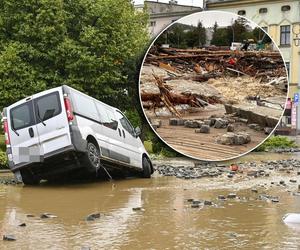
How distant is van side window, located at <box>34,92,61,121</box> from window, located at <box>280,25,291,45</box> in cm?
5188

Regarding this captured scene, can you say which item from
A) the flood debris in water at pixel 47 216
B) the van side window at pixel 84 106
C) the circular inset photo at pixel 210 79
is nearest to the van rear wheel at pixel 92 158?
the van side window at pixel 84 106

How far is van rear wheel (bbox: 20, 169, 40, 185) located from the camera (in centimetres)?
1436

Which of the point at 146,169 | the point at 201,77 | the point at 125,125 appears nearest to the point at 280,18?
the point at 146,169

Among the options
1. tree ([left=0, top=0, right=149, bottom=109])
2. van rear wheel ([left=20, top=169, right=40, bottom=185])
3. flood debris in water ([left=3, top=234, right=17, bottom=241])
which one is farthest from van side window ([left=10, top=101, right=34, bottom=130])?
tree ([left=0, top=0, right=149, bottom=109])

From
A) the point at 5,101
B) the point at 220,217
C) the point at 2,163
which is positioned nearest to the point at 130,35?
the point at 5,101

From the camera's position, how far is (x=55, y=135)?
13.2 meters

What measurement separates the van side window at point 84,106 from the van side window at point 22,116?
38.3 inches

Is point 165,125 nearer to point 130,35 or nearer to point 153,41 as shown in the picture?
point 153,41

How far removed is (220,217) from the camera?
1005cm

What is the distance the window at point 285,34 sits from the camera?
6238 centimetres

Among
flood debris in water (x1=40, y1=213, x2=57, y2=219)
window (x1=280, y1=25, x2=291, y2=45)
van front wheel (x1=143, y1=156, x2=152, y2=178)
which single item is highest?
window (x1=280, y1=25, x2=291, y2=45)

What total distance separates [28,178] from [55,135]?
1820 millimetres

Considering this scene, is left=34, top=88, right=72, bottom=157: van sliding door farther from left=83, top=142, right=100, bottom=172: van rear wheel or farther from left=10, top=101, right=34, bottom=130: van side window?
left=83, top=142, right=100, bottom=172: van rear wheel

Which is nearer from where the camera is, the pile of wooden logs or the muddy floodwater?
the muddy floodwater
